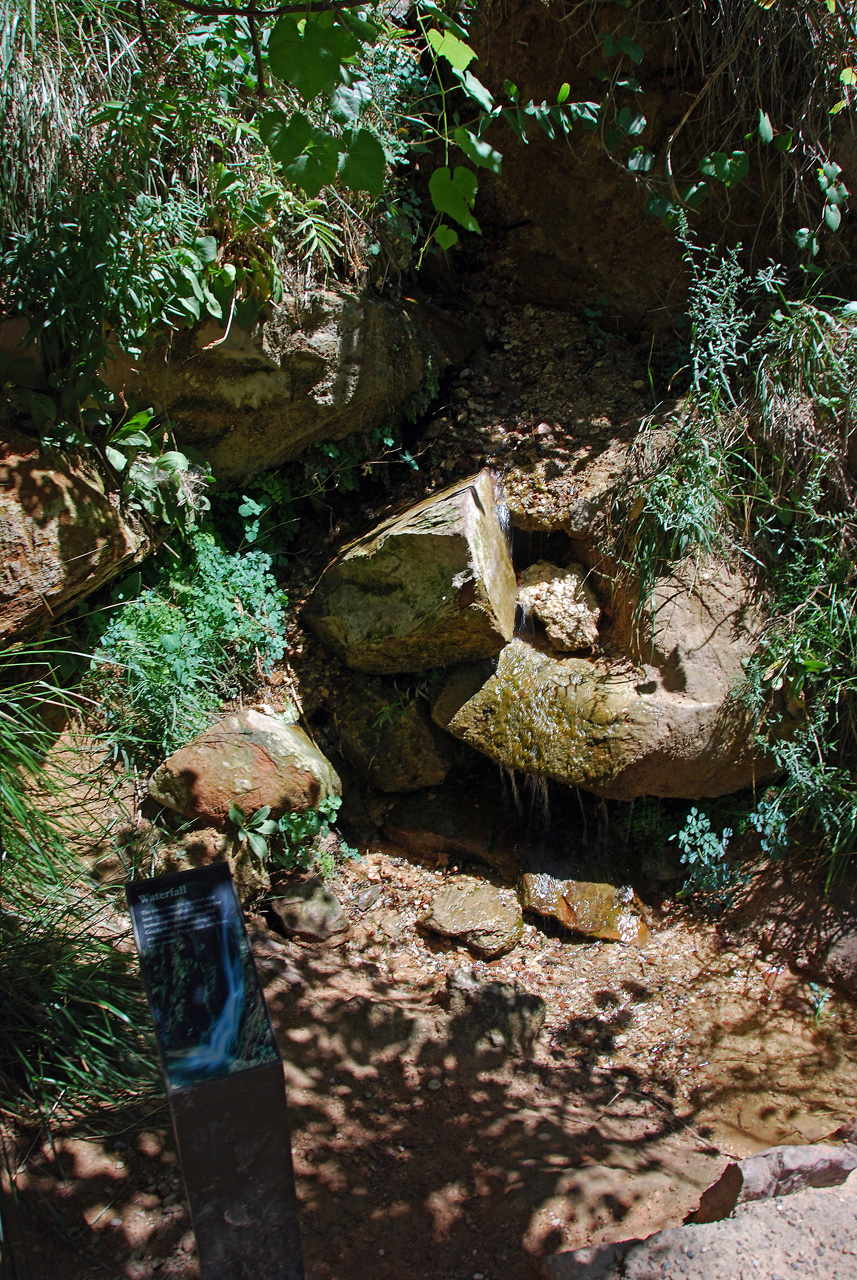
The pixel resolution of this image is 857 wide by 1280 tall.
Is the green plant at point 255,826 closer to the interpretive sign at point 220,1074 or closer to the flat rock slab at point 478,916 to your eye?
the flat rock slab at point 478,916

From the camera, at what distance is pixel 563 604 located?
4055 millimetres

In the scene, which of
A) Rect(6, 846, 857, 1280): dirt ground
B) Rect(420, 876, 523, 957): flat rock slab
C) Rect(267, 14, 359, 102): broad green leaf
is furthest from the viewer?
Answer: Rect(420, 876, 523, 957): flat rock slab

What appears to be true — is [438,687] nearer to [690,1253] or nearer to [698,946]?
[698,946]

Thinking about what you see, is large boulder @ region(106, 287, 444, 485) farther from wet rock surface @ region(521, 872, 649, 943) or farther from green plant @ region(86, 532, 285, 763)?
wet rock surface @ region(521, 872, 649, 943)

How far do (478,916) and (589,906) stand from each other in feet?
1.81

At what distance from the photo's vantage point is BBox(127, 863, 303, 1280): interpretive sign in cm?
158

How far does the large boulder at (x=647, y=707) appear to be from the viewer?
3.71 meters

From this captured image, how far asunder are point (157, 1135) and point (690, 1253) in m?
1.42

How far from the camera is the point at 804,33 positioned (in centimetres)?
381

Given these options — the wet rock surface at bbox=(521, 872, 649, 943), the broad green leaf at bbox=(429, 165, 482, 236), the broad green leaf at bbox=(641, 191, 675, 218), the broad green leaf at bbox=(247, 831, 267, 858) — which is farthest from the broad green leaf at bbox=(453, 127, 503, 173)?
the wet rock surface at bbox=(521, 872, 649, 943)

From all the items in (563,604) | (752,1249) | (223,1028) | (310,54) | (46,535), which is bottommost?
(752,1249)

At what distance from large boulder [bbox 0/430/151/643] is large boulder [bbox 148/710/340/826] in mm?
Answer: 788

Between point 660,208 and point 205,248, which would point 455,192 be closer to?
point 205,248

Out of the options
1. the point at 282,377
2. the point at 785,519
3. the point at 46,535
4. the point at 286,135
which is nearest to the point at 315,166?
the point at 286,135
